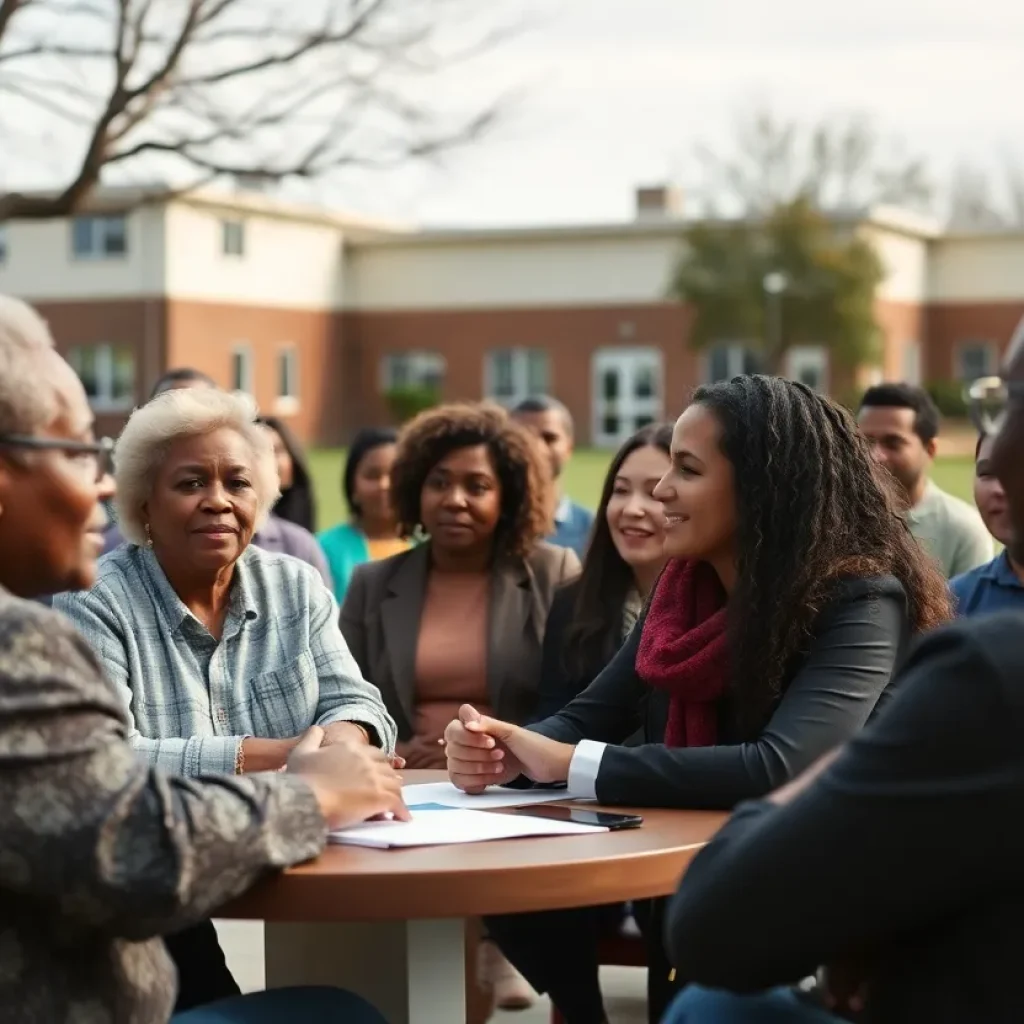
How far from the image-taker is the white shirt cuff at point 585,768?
11.8ft

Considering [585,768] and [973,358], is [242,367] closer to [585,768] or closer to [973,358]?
[973,358]

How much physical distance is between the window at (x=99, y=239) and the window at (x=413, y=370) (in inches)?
414

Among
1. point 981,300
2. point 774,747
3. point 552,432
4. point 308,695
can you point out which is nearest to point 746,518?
point 774,747

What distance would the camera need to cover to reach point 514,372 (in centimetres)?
5609

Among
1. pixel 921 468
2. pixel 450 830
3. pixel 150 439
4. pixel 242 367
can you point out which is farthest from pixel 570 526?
pixel 242 367

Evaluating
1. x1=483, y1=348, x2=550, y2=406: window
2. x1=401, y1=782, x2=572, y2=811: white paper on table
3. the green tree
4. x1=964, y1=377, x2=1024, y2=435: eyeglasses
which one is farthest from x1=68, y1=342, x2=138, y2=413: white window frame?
x1=964, y1=377, x2=1024, y2=435: eyeglasses

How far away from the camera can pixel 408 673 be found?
19.8ft

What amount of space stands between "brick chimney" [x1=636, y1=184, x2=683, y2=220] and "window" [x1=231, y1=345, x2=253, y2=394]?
15443mm

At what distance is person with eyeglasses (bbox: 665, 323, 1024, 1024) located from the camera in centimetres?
206

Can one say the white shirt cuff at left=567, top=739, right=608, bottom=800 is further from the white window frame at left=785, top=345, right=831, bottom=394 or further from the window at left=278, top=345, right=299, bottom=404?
the white window frame at left=785, top=345, right=831, bottom=394

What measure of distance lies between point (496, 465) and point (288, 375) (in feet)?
156

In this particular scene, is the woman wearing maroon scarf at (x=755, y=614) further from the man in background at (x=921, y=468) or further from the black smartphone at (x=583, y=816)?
the man in background at (x=921, y=468)

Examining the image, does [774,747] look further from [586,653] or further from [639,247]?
[639,247]

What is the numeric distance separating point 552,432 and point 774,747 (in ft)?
21.9
